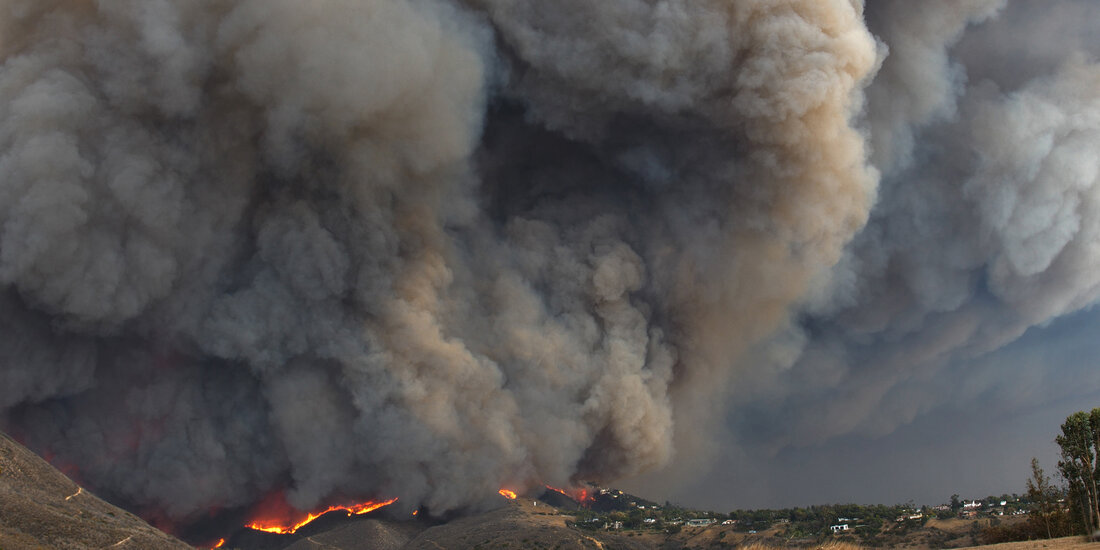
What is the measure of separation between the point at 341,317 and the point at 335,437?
270 inches

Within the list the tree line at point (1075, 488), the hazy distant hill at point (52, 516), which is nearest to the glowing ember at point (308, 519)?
the hazy distant hill at point (52, 516)

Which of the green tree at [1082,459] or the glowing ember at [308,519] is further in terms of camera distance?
the glowing ember at [308,519]

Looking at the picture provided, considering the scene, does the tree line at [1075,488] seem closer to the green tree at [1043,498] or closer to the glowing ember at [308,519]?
the green tree at [1043,498]

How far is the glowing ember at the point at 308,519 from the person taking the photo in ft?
160

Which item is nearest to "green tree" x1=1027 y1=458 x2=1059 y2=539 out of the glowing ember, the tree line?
the tree line

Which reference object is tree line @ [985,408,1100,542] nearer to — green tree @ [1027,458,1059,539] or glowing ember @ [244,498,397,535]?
green tree @ [1027,458,1059,539]

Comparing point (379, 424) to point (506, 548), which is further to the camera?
point (379, 424)

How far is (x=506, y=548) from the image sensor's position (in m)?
41.1

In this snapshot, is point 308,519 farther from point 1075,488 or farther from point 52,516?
point 1075,488

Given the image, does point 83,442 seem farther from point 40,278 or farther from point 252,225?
point 252,225

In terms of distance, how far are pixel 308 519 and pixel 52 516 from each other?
23062 mm

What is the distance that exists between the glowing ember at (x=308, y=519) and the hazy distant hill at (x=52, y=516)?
15.5 metres

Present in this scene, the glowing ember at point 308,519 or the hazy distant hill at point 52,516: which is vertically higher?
the glowing ember at point 308,519

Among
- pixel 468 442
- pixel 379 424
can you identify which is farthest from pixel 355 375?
pixel 468 442
